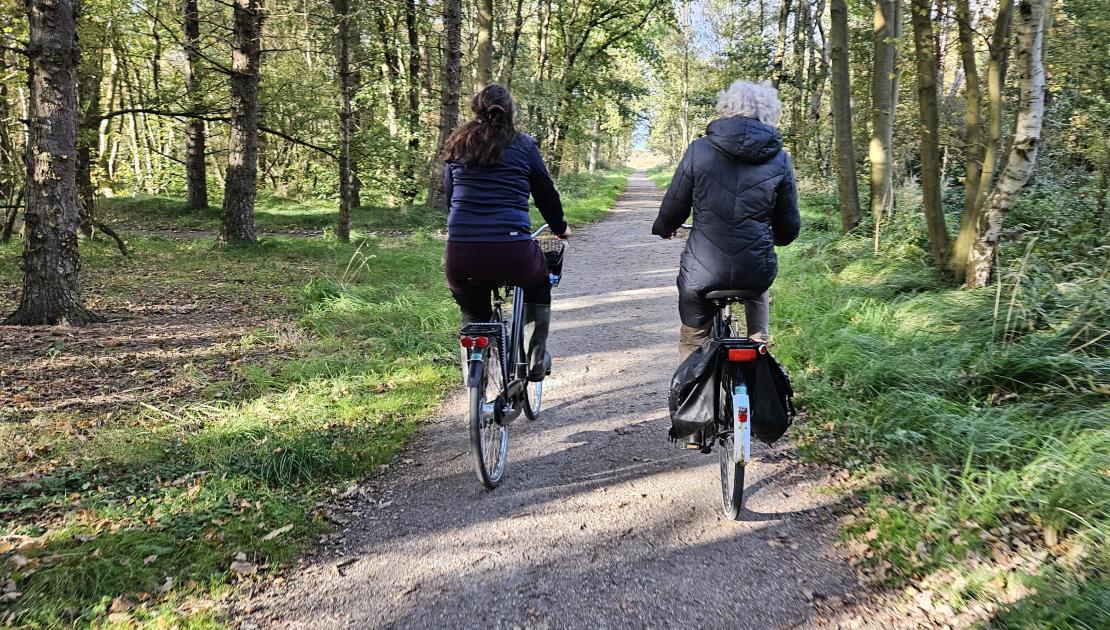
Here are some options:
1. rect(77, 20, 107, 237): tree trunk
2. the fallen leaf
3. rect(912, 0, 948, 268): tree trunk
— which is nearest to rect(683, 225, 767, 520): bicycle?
the fallen leaf

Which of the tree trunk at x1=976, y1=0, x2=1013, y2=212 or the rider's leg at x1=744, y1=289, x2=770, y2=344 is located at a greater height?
the tree trunk at x1=976, y1=0, x2=1013, y2=212

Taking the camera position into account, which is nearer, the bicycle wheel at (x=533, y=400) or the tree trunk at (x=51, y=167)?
the bicycle wheel at (x=533, y=400)

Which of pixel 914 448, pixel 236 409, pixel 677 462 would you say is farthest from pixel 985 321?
pixel 236 409

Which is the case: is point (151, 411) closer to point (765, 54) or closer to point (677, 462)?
point (677, 462)

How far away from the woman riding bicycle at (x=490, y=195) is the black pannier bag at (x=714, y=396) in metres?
1.16

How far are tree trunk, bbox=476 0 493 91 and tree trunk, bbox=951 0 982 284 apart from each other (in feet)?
30.1

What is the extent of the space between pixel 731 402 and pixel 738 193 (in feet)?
3.60

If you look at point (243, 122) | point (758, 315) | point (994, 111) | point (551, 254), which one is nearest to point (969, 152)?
point (994, 111)

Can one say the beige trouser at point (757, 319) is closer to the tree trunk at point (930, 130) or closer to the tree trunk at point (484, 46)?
the tree trunk at point (930, 130)

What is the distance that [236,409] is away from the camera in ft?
17.1

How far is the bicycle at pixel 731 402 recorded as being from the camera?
11.7ft

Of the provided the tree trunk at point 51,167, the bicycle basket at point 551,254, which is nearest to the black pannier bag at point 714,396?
the bicycle basket at point 551,254

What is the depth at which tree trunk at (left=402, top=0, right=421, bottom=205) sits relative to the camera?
53.4ft

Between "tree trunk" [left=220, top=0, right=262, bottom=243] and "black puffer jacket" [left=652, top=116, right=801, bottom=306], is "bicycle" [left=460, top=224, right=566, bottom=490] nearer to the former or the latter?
"black puffer jacket" [left=652, top=116, right=801, bottom=306]
